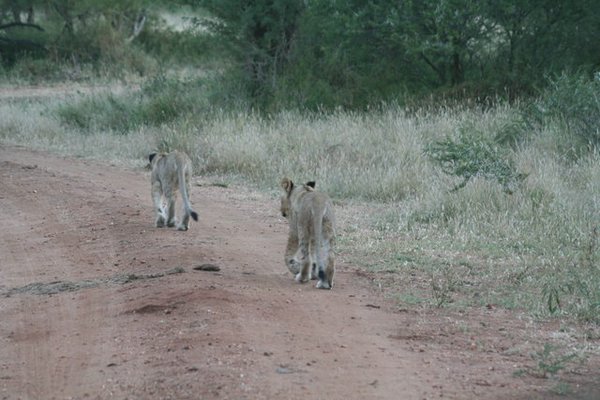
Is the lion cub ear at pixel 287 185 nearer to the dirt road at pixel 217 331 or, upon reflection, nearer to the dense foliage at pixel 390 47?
the dirt road at pixel 217 331

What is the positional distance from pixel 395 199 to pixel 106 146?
764cm

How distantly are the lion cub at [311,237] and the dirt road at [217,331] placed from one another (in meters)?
0.18

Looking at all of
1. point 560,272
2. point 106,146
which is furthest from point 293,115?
point 560,272

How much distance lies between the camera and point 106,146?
20.0 meters

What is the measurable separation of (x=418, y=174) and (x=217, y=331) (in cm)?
788

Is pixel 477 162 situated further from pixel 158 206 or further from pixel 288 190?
pixel 288 190

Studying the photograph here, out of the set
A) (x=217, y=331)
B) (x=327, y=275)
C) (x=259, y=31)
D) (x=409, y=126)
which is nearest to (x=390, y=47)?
(x=259, y=31)

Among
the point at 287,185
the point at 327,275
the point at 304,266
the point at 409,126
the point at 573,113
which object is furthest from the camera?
the point at 409,126

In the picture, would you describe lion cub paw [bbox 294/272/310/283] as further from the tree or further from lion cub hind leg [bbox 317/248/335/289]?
the tree

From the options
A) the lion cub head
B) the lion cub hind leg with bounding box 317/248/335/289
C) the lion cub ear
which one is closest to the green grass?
the lion cub hind leg with bounding box 317/248/335/289

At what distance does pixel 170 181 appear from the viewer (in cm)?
1180

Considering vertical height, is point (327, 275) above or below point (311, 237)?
below

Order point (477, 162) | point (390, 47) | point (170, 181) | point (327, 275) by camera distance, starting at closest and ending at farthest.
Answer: point (327, 275) → point (170, 181) → point (477, 162) → point (390, 47)

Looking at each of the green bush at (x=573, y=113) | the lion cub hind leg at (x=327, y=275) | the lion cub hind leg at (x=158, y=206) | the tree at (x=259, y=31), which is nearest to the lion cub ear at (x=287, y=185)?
the lion cub hind leg at (x=327, y=275)
